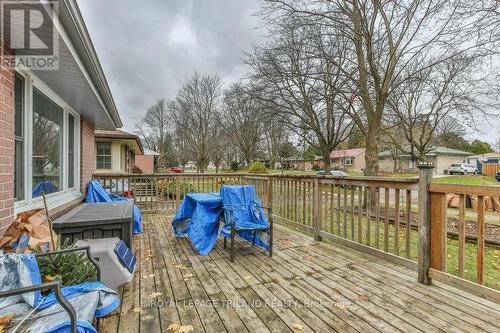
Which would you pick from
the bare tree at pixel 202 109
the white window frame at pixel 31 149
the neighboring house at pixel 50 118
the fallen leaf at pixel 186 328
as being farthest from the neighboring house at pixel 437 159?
the fallen leaf at pixel 186 328

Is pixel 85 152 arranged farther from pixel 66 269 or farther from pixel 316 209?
pixel 316 209

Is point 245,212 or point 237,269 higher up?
point 245,212

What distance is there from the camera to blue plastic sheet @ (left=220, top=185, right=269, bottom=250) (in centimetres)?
409

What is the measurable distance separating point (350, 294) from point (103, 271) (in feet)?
7.72

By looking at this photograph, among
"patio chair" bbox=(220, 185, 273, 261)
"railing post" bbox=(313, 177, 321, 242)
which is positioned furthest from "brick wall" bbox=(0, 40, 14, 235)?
"railing post" bbox=(313, 177, 321, 242)

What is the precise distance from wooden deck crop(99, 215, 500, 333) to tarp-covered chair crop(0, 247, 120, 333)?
0.50 metres

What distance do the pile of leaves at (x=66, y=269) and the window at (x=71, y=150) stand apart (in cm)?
327

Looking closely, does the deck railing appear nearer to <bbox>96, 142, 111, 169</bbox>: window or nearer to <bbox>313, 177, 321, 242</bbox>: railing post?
<bbox>313, 177, 321, 242</bbox>: railing post

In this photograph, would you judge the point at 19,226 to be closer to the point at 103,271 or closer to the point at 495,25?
the point at 103,271

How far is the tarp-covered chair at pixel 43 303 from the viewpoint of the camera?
1.39 m

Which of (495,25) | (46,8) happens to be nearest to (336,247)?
(46,8)

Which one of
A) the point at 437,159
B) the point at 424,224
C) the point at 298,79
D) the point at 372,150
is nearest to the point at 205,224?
the point at 424,224

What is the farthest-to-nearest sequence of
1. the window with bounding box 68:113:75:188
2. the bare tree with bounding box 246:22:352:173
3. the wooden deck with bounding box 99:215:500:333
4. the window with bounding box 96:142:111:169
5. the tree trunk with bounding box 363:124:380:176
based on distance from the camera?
the window with bounding box 96:142:111:169
the tree trunk with bounding box 363:124:380:176
the bare tree with bounding box 246:22:352:173
the window with bounding box 68:113:75:188
the wooden deck with bounding box 99:215:500:333

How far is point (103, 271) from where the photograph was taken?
2.67 meters
